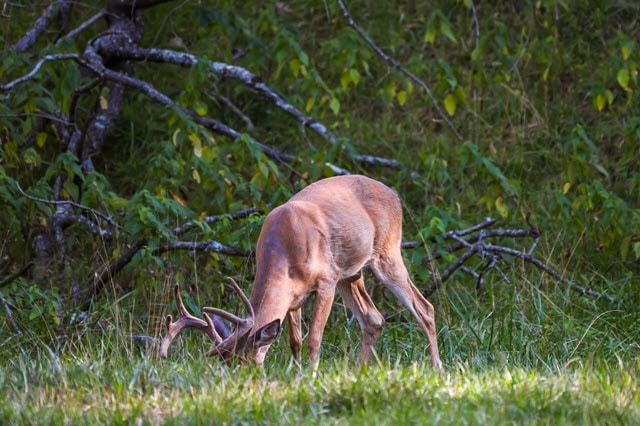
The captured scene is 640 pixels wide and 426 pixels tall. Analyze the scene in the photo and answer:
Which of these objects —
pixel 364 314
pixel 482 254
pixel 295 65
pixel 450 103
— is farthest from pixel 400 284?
pixel 295 65

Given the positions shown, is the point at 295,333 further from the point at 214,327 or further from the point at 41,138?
the point at 41,138

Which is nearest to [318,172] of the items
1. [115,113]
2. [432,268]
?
[432,268]

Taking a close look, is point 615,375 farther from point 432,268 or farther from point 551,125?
point 551,125

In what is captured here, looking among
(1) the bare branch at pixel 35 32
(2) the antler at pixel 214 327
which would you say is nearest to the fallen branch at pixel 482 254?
(2) the antler at pixel 214 327

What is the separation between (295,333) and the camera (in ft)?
20.2

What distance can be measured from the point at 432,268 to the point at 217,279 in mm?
1648

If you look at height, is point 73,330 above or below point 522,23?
below

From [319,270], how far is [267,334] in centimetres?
82

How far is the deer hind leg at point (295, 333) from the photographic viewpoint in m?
6.08

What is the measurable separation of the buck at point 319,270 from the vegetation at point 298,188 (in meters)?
0.25

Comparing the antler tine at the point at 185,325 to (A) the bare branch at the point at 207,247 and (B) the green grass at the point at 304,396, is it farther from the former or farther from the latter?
(A) the bare branch at the point at 207,247

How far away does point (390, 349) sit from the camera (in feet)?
23.0

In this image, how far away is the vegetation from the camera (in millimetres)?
4637

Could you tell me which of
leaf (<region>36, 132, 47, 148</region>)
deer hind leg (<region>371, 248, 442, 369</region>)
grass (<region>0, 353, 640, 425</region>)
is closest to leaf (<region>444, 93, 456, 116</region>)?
deer hind leg (<region>371, 248, 442, 369</region>)
